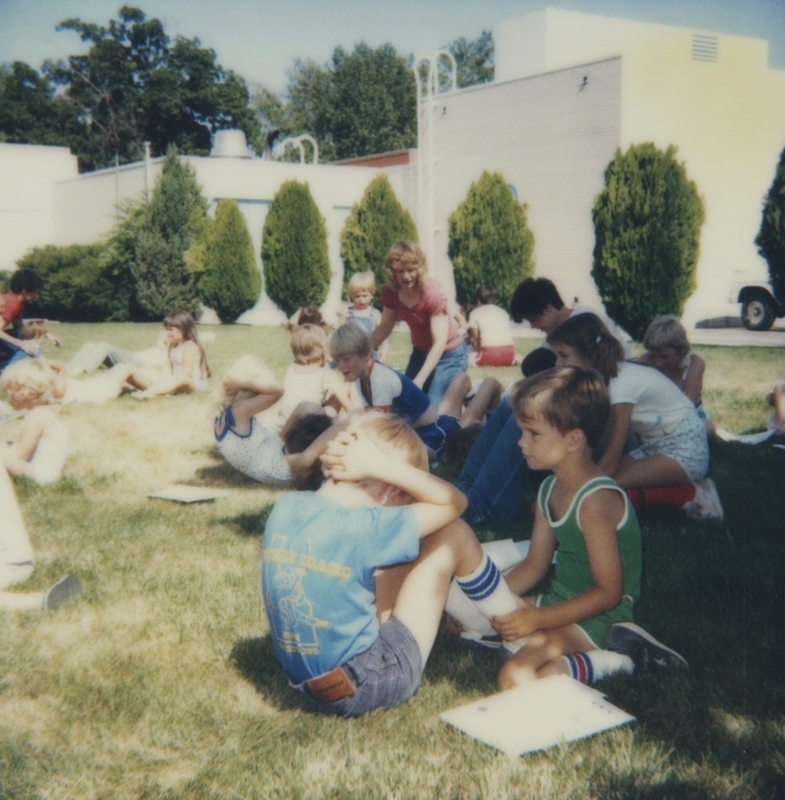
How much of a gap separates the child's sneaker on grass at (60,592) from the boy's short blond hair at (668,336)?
4.29 metres

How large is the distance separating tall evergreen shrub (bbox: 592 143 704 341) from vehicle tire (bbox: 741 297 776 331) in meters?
2.02

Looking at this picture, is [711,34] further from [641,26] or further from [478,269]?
[478,269]

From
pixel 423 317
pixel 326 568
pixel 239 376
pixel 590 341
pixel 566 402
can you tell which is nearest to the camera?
pixel 326 568

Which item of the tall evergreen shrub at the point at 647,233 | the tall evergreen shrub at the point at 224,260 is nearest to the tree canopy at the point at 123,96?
the tall evergreen shrub at the point at 224,260

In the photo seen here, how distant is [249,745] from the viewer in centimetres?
306

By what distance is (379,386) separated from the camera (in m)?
6.41

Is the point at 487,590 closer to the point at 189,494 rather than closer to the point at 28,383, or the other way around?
the point at 189,494

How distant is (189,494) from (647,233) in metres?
14.3

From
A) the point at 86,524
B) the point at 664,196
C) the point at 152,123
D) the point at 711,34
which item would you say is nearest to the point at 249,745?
the point at 86,524

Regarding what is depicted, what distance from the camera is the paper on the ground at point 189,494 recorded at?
636cm

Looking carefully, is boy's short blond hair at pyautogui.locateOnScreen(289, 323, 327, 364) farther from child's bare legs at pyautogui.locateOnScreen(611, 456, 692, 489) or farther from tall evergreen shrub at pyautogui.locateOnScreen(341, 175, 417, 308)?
tall evergreen shrub at pyautogui.locateOnScreen(341, 175, 417, 308)

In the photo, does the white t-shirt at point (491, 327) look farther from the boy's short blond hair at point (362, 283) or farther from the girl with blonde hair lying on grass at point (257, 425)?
the girl with blonde hair lying on grass at point (257, 425)

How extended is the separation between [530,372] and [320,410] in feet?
5.35

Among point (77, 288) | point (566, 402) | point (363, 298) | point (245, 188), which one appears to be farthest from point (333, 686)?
point (245, 188)
